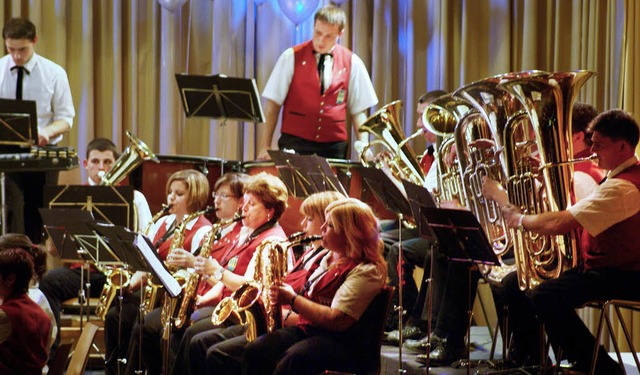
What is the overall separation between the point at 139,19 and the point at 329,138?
2.25 metres

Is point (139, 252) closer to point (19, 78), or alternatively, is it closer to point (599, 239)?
point (599, 239)

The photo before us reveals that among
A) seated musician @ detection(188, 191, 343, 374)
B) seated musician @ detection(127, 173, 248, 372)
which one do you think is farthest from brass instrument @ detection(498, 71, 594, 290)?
seated musician @ detection(127, 173, 248, 372)

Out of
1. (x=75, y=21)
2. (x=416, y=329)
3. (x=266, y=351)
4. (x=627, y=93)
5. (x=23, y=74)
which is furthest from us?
(x=75, y=21)

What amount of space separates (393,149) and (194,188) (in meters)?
1.29

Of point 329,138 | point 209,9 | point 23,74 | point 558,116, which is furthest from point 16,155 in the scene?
point 558,116

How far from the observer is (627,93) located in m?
6.32

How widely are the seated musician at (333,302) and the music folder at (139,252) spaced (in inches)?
19.1

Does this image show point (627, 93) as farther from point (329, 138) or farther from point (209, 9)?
point (209, 9)

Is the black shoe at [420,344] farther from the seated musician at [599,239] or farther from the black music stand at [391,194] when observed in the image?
the seated musician at [599,239]

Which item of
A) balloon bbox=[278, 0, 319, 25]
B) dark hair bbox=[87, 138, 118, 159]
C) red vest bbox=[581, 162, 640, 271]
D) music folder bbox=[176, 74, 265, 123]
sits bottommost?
red vest bbox=[581, 162, 640, 271]

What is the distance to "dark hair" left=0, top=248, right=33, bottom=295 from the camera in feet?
14.8

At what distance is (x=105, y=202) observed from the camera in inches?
241

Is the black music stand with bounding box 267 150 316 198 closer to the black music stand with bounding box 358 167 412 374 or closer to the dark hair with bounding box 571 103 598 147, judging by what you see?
the black music stand with bounding box 358 167 412 374

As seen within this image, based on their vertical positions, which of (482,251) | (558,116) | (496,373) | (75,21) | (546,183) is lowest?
(496,373)
